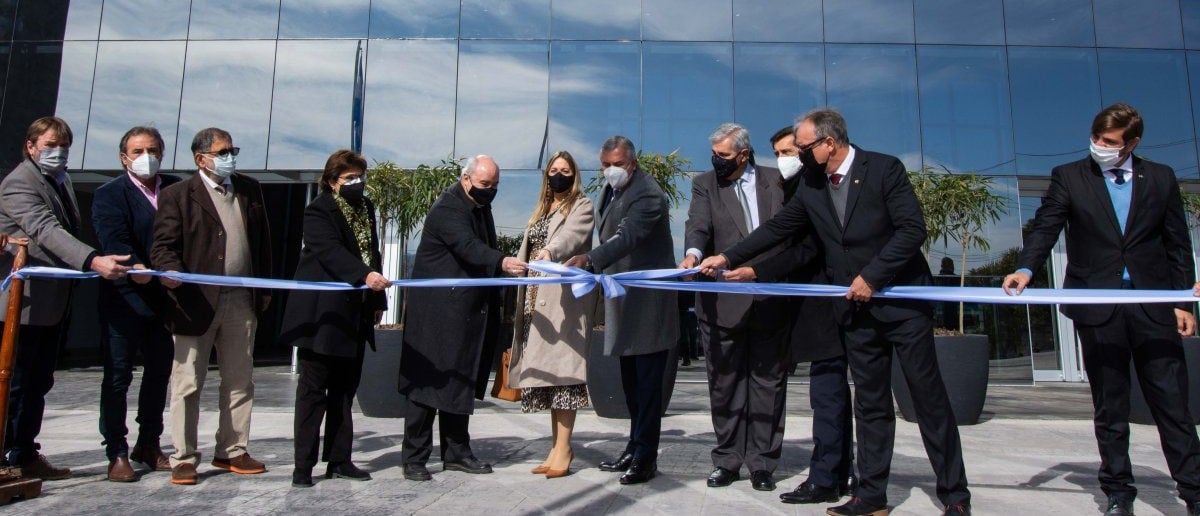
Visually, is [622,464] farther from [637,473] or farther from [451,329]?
[451,329]

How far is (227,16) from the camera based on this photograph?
11.5 metres

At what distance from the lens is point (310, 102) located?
11.3 m

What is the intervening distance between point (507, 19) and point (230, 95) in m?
4.21

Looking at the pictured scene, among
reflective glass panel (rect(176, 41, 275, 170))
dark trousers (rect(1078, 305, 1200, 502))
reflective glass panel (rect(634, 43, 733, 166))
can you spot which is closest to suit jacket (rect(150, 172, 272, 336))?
dark trousers (rect(1078, 305, 1200, 502))

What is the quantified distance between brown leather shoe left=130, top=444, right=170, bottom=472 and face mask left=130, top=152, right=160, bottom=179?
1511 mm

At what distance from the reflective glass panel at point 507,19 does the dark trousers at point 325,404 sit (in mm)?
8006

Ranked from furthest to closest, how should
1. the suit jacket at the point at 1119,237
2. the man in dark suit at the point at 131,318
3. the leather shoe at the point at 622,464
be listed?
the leather shoe at the point at 622,464 < the man in dark suit at the point at 131,318 < the suit jacket at the point at 1119,237

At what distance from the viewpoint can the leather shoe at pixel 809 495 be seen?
3566 mm

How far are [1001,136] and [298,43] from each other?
10.3 m

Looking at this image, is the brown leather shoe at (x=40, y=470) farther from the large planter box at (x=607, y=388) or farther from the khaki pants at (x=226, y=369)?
the large planter box at (x=607, y=388)

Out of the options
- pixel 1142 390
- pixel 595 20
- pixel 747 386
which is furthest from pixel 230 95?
pixel 1142 390

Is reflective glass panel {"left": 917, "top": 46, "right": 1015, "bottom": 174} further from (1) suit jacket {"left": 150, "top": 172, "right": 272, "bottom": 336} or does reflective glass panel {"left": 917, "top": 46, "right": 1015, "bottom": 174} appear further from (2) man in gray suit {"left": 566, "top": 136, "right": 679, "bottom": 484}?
(1) suit jacket {"left": 150, "top": 172, "right": 272, "bottom": 336}

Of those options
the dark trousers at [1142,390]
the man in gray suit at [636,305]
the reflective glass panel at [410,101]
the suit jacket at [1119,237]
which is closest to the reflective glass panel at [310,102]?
the reflective glass panel at [410,101]

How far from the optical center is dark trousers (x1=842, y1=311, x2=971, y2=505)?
129 inches
